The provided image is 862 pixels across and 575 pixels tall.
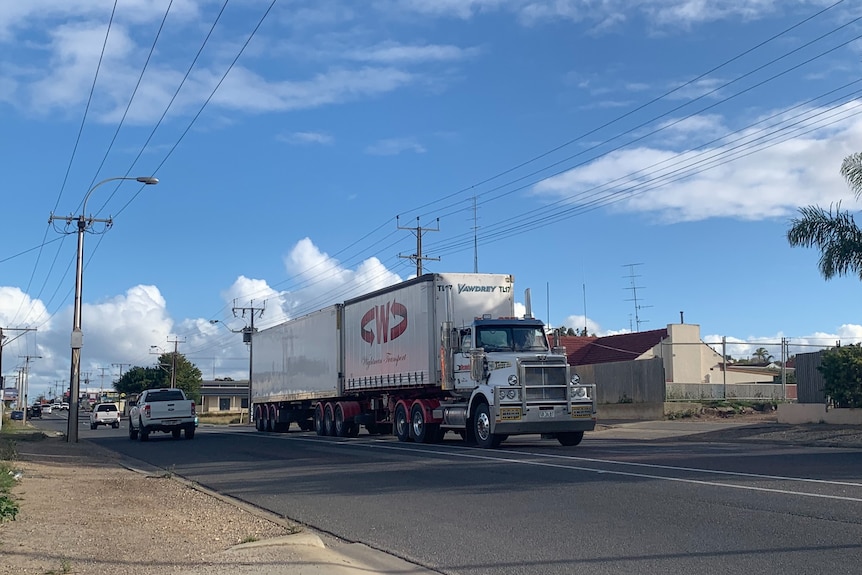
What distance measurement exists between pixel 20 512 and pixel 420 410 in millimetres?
15096

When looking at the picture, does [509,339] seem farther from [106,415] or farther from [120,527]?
[106,415]

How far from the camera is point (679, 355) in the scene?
163 feet

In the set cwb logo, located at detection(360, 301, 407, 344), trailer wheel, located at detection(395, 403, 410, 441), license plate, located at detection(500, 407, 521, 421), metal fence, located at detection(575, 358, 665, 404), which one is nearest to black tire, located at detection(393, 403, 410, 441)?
trailer wheel, located at detection(395, 403, 410, 441)

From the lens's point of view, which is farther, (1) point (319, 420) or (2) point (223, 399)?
(2) point (223, 399)

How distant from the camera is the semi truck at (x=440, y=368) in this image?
859 inches

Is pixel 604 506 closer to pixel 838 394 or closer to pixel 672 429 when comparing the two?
pixel 838 394

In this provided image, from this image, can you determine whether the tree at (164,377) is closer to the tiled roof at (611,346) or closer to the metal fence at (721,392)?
the tiled roof at (611,346)

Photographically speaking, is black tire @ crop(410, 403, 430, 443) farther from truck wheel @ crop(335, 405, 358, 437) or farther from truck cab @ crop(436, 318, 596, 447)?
truck wheel @ crop(335, 405, 358, 437)

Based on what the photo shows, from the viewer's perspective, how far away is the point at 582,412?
22.0m

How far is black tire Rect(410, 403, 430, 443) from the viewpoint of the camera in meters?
25.3

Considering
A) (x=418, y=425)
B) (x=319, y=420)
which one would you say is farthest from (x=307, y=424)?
(x=418, y=425)

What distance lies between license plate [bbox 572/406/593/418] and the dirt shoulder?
382 inches

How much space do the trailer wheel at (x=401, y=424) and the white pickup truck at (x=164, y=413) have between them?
28.9ft

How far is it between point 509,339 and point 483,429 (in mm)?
2370
